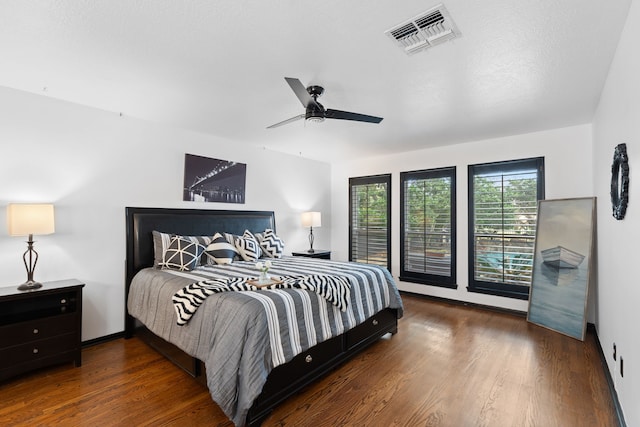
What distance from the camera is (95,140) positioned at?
3303 millimetres

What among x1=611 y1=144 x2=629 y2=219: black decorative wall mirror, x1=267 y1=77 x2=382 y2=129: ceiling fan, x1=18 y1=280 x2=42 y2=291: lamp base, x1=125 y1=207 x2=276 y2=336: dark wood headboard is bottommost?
x1=18 y1=280 x2=42 y2=291: lamp base

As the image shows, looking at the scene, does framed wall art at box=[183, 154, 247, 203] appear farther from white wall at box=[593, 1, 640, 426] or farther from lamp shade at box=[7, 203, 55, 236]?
white wall at box=[593, 1, 640, 426]

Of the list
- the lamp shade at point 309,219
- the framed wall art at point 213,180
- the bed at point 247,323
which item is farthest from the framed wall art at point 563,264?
the framed wall art at point 213,180

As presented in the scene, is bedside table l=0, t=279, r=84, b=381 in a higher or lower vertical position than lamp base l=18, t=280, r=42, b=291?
lower

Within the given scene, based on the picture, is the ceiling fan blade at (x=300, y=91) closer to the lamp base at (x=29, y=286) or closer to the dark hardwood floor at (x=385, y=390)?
the dark hardwood floor at (x=385, y=390)

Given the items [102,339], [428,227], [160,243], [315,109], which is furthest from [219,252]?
[428,227]

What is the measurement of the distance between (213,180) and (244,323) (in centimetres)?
282

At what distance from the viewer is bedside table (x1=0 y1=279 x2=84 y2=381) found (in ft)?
8.07

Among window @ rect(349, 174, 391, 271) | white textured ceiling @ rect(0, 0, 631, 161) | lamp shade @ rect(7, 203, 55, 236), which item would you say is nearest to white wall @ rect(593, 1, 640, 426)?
white textured ceiling @ rect(0, 0, 631, 161)

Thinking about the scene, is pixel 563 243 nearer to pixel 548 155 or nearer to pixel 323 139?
pixel 548 155

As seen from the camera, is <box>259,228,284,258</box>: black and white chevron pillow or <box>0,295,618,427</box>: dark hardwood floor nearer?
<box>0,295,618,427</box>: dark hardwood floor

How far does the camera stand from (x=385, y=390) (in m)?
2.38

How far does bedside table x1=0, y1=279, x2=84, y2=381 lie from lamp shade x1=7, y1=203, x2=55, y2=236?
50cm

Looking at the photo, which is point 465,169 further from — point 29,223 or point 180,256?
point 29,223
